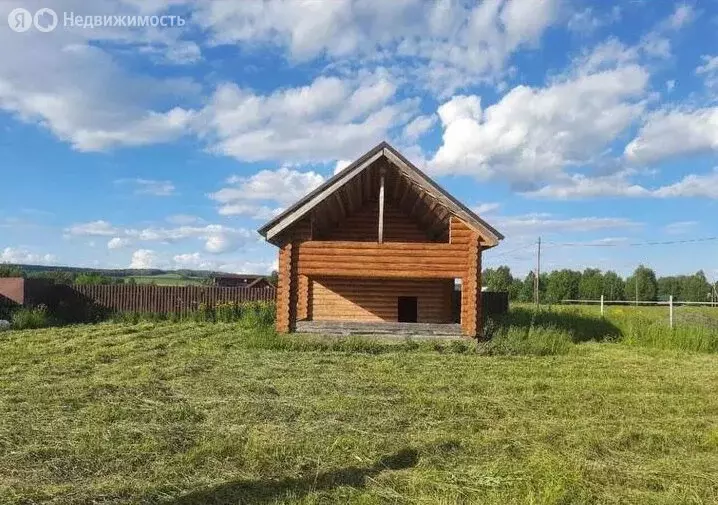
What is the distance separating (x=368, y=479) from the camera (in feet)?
18.9

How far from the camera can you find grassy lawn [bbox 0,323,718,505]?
5508 mm

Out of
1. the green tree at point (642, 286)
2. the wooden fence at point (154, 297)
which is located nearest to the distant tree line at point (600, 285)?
the green tree at point (642, 286)

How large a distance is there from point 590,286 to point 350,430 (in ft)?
295

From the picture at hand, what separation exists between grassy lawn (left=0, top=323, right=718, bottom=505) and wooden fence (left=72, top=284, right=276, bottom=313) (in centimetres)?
1242

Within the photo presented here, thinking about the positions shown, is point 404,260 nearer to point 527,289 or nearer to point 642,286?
point 527,289

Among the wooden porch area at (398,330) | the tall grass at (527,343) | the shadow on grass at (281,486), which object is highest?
the wooden porch area at (398,330)

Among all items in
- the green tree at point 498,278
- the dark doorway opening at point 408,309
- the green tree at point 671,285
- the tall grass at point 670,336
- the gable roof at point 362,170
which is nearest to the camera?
the gable roof at point 362,170

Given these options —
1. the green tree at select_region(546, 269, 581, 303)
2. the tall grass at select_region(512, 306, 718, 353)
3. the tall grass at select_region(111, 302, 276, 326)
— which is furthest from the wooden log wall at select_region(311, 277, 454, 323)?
the green tree at select_region(546, 269, 581, 303)

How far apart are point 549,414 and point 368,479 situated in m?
3.69

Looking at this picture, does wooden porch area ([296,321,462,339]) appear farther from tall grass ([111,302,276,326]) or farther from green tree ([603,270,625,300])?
green tree ([603,270,625,300])

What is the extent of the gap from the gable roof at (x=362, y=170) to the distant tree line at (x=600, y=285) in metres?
63.7

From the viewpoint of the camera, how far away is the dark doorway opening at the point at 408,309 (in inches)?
810

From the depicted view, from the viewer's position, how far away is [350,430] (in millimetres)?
7461

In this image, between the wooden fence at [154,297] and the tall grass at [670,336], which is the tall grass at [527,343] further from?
the wooden fence at [154,297]
